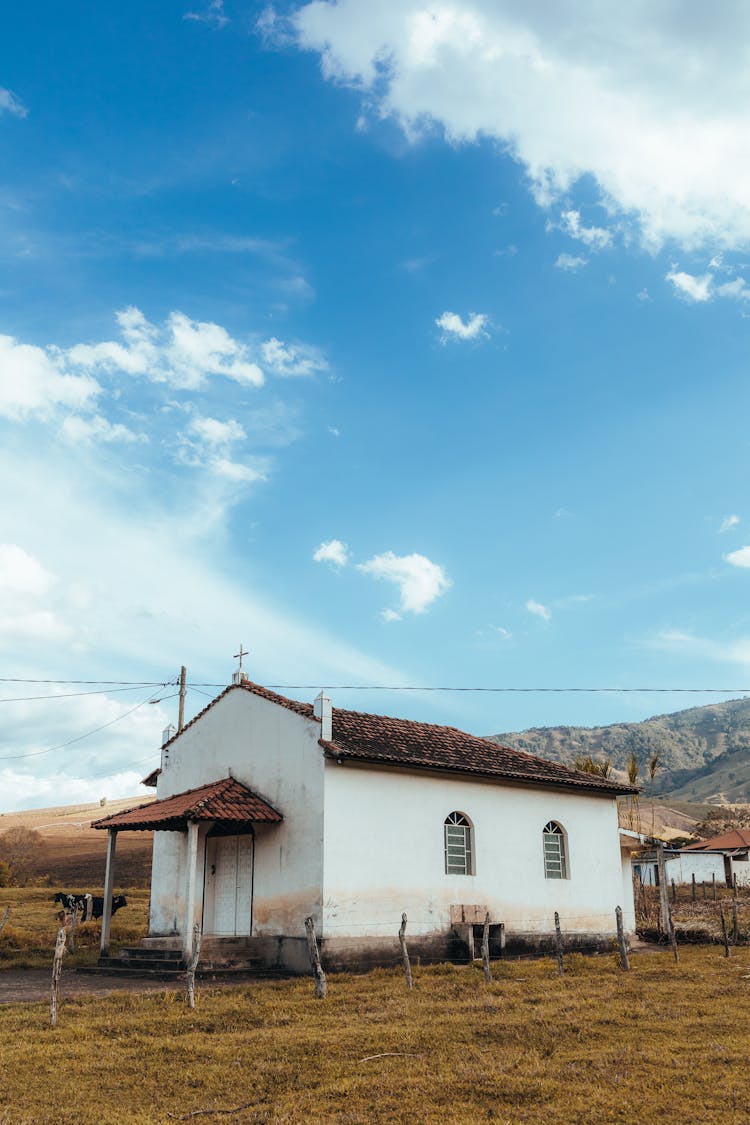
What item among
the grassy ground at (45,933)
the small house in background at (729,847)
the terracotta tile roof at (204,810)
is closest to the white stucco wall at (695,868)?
the small house in background at (729,847)

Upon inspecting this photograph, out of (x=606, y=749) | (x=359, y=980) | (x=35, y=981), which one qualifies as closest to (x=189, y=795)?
(x=35, y=981)

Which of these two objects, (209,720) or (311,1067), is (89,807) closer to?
(209,720)

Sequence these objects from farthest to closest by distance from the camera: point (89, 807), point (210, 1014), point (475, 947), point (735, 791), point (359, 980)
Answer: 1. point (735, 791)
2. point (89, 807)
3. point (475, 947)
4. point (359, 980)
5. point (210, 1014)

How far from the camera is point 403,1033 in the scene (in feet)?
39.5

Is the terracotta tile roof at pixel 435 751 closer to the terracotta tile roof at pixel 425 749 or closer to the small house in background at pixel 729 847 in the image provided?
the terracotta tile roof at pixel 425 749

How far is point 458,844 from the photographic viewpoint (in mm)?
21828

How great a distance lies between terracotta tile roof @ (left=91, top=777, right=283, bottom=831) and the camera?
1956 centimetres

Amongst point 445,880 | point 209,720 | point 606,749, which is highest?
point 606,749

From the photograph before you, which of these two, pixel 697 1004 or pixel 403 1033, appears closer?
pixel 403 1033

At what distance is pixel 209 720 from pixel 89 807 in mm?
91159

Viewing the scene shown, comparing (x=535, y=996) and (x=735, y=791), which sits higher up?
(x=735, y=791)

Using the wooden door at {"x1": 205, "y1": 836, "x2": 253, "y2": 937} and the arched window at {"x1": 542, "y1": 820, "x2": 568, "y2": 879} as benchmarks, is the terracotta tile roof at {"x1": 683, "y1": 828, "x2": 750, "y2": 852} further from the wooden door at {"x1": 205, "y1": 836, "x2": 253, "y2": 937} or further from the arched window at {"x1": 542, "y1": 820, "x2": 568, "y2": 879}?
the wooden door at {"x1": 205, "y1": 836, "x2": 253, "y2": 937}

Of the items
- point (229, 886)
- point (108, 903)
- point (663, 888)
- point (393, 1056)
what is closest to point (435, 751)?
point (229, 886)

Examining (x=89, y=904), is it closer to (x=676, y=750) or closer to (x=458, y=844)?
(x=458, y=844)
